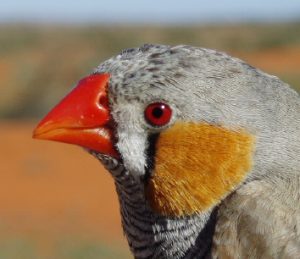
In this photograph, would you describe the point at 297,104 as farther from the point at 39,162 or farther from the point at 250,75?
the point at 39,162

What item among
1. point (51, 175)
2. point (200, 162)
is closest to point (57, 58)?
point (51, 175)

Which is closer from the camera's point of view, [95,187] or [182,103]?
[182,103]

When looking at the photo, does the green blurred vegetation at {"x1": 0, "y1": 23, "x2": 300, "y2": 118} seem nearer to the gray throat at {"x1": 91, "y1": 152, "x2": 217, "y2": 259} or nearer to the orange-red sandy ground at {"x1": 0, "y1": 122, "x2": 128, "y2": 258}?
the orange-red sandy ground at {"x1": 0, "y1": 122, "x2": 128, "y2": 258}

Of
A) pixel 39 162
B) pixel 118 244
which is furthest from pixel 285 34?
pixel 118 244

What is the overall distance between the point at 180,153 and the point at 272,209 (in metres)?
0.55

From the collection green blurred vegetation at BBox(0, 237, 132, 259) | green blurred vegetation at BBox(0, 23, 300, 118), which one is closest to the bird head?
green blurred vegetation at BBox(0, 237, 132, 259)

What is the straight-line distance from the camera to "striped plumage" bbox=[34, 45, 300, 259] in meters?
4.63

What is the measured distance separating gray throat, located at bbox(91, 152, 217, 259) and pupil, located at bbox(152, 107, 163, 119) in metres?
0.37

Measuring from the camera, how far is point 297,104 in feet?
16.1

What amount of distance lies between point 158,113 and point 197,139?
0.78 ft

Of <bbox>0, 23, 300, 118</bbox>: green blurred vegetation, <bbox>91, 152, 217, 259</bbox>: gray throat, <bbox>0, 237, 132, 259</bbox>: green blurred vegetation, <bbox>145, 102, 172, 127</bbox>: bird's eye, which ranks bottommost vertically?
<bbox>0, 237, 132, 259</bbox>: green blurred vegetation

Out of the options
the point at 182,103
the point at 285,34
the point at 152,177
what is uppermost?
the point at 285,34

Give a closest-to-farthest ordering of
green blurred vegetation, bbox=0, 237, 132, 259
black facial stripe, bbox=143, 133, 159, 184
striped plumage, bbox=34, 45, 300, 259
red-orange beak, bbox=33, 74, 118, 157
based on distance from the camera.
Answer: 1. striped plumage, bbox=34, 45, 300, 259
2. black facial stripe, bbox=143, 133, 159, 184
3. red-orange beak, bbox=33, 74, 118, 157
4. green blurred vegetation, bbox=0, 237, 132, 259

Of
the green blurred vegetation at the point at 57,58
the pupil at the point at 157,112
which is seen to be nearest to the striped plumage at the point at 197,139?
the pupil at the point at 157,112
